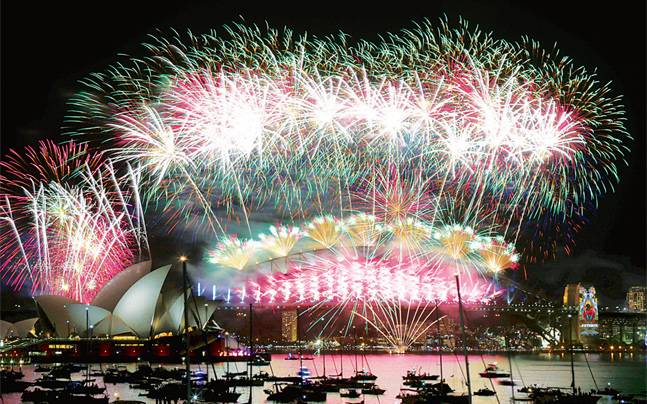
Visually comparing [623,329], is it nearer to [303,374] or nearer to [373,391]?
[303,374]

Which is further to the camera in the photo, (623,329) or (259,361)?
(623,329)

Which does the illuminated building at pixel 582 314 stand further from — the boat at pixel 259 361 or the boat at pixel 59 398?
the boat at pixel 59 398

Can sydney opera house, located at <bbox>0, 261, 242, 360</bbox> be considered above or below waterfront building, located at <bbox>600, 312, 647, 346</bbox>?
above

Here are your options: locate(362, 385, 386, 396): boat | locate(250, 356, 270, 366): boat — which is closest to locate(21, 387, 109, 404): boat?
locate(362, 385, 386, 396): boat

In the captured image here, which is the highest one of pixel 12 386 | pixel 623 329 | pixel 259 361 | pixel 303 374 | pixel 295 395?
pixel 12 386

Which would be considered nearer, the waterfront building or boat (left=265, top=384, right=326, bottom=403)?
boat (left=265, top=384, right=326, bottom=403)

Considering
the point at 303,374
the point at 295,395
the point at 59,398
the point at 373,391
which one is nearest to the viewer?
the point at 59,398

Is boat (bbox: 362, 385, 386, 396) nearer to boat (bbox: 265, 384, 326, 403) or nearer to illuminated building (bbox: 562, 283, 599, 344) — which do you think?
boat (bbox: 265, 384, 326, 403)

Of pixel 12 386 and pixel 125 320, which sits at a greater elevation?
pixel 125 320

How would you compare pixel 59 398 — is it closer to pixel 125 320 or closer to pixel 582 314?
pixel 125 320

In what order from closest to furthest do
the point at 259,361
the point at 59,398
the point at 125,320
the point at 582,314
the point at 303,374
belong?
the point at 59,398
the point at 303,374
the point at 125,320
the point at 259,361
the point at 582,314

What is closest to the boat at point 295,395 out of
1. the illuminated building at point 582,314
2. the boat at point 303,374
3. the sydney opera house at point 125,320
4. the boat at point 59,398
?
the boat at point 303,374

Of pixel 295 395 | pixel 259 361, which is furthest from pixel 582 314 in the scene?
pixel 295 395

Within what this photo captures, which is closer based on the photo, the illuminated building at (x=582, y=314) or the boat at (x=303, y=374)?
the boat at (x=303, y=374)
